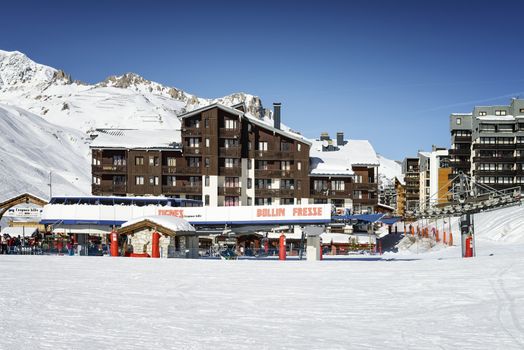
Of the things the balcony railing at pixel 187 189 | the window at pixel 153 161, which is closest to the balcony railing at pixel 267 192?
the balcony railing at pixel 187 189

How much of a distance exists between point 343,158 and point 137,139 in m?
24.7

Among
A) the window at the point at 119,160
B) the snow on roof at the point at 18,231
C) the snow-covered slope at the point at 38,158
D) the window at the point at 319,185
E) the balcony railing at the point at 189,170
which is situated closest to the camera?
the snow on roof at the point at 18,231

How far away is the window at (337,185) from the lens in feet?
224

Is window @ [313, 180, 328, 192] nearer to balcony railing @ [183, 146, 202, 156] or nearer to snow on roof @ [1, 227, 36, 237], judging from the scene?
balcony railing @ [183, 146, 202, 156]

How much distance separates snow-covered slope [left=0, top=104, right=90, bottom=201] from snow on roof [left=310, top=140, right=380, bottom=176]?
62258mm

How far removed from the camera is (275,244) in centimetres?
5888

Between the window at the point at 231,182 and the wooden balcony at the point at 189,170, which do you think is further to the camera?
the window at the point at 231,182

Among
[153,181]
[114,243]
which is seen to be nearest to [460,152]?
[153,181]

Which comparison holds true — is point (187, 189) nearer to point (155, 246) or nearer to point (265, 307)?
point (155, 246)

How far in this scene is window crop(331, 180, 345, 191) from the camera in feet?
224

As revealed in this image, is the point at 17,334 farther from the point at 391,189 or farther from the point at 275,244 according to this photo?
the point at 391,189

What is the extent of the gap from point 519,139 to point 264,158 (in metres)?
44.3

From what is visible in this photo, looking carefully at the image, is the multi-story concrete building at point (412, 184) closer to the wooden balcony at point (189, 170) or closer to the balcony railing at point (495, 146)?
the balcony railing at point (495, 146)

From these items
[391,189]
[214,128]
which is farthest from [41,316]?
[391,189]
